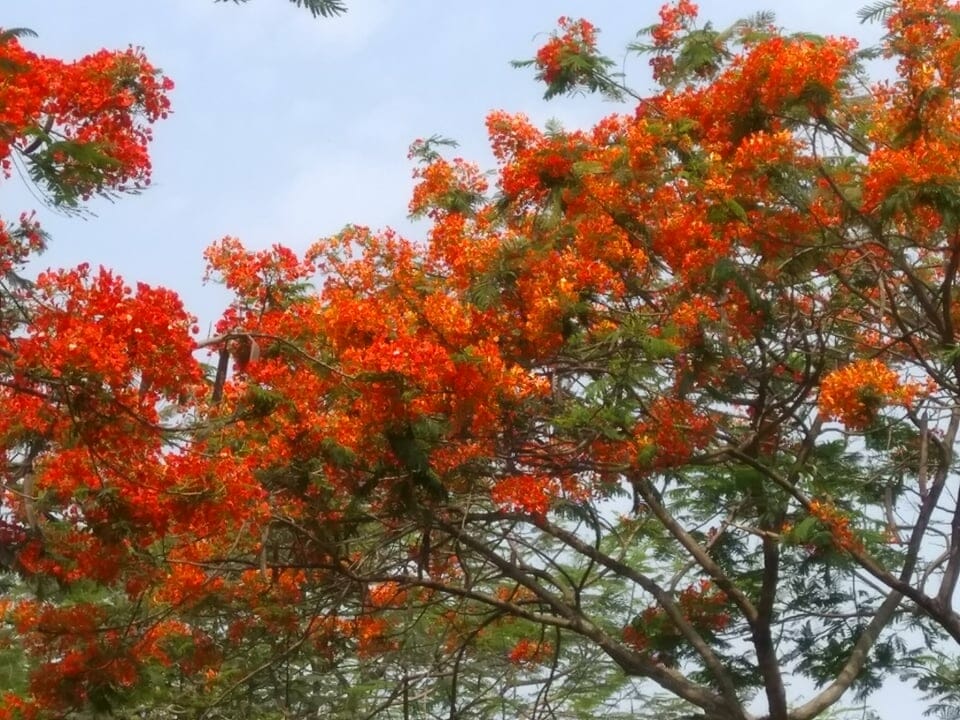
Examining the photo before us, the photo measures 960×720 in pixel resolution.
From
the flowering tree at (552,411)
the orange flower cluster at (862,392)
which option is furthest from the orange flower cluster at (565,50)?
the orange flower cluster at (862,392)

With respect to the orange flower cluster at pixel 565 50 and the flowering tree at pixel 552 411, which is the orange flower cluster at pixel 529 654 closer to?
the flowering tree at pixel 552 411

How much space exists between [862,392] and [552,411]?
197 cm

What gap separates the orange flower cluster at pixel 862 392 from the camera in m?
6.71

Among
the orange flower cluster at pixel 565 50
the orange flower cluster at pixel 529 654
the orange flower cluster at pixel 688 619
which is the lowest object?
the orange flower cluster at pixel 688 619

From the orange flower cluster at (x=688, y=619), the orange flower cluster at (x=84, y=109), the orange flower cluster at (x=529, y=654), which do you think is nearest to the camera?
the orange flower cluster at (x=84, y=109)

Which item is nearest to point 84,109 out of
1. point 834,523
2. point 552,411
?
point 552,411

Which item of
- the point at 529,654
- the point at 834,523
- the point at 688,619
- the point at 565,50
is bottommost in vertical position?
the point at 834,523

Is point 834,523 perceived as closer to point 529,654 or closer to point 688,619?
point 688,619

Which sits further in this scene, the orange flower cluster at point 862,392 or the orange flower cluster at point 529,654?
the orange flower cluster at point 529,654

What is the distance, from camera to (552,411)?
8.06m

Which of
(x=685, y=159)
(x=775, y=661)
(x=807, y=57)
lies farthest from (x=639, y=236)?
(x=775, y=661)

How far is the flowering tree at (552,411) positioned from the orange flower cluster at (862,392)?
2 centimetres

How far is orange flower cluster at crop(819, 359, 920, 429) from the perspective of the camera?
671 centimetres

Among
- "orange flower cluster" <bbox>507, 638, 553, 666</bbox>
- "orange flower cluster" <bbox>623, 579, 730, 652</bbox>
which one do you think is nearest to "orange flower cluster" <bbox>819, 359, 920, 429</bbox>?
"orange flower cluster" <bbox>623, 579, 730, 652</bbox>
